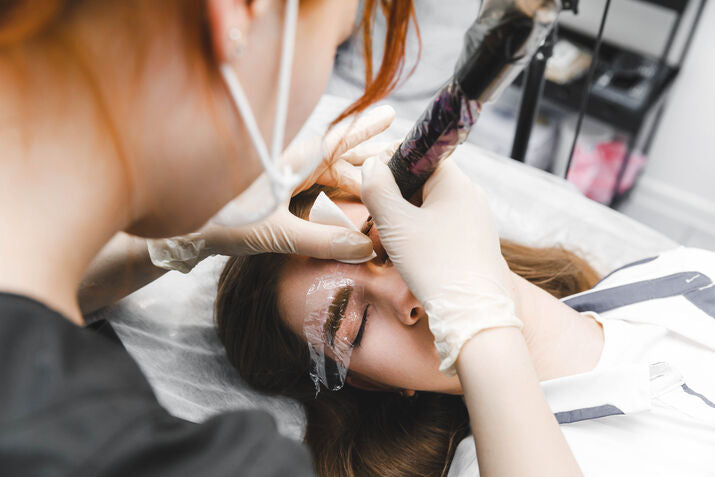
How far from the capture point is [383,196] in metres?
0.99

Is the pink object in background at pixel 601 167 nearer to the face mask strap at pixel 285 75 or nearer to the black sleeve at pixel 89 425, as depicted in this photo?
the face mask strap at pixel 285 75

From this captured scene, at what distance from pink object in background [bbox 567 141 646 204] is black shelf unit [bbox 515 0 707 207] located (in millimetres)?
58

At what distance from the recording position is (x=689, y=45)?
2.06 m

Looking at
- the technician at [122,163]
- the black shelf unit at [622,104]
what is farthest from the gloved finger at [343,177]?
the black shelf unit at [622,104]

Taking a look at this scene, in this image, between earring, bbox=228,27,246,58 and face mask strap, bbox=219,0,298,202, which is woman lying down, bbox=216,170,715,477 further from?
earring, bbox=228,27,246,58

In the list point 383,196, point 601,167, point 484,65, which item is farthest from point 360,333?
point 601,167

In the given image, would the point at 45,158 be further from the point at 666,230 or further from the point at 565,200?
the point at 666,230

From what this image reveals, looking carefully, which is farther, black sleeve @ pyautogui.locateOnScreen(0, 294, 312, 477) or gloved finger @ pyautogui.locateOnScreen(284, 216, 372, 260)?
gloved finger @ pyautogui.locateOnScreen(284, 216, 372, 260)

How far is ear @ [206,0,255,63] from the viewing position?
47cm

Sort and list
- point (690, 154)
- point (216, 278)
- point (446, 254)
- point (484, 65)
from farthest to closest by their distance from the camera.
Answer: point (690, 154), point (216, 278), point (446, 254), point (484, 65)

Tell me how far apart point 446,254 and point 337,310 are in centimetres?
24

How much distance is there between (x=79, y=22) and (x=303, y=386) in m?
0.99

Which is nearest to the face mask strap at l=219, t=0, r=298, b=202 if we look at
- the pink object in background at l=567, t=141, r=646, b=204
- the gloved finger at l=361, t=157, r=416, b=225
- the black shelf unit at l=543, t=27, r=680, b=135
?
the gloved finger at l=361, t=157, r=416, b=225

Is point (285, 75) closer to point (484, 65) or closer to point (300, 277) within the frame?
point (484, 65)
